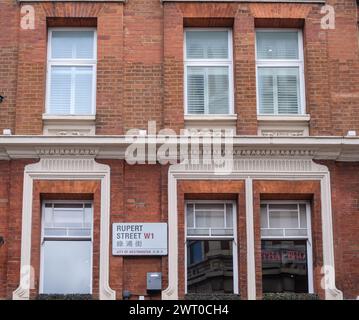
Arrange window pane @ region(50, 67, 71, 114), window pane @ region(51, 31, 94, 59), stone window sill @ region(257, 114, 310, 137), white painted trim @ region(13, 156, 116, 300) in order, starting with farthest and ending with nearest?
window pane @ region(51, 31, 94, 59)
window pane @ region(50, 67, 71, 114)
stone window sill @ region(257, 114, 310, 137)
white painted trim @ region(13, 156, 116, 300)

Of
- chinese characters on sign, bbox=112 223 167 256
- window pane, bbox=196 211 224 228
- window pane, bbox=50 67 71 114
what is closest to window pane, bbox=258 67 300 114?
window pane, bbox=196 211 224 228

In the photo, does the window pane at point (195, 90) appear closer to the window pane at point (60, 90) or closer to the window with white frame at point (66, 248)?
the window pane at point (60, 90)

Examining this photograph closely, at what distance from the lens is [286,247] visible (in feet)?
56.4

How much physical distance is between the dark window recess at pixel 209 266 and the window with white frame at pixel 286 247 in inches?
26.0

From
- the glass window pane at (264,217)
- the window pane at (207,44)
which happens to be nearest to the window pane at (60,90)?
the window pane at (207,44)

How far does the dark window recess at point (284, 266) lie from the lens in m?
17.0

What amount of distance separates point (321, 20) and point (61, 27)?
16.7ft

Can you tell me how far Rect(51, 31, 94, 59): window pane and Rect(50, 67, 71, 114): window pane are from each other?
0.30 meters

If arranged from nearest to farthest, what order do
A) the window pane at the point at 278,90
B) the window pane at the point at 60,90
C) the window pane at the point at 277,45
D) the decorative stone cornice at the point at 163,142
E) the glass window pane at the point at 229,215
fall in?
1. the decorative stone cornice at the point at 163,142
2. the glass window pane at the point at 229,215
3. the window pane at the point at 60,90
4. the window pane at the point at 278,90
5. the window pane at the point at 277,45

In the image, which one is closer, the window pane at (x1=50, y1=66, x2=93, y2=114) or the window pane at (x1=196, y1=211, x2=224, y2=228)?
the window pane at (x1=196, y1=211, x2=224, y2=228)

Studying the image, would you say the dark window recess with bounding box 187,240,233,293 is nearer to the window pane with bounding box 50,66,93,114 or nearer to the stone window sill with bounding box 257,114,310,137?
the stone window sill with bounding box 257,114,310,137

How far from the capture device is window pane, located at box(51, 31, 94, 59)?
18.1 metres

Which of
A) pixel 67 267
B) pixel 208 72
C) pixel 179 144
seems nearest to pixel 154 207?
pixel 179 144
